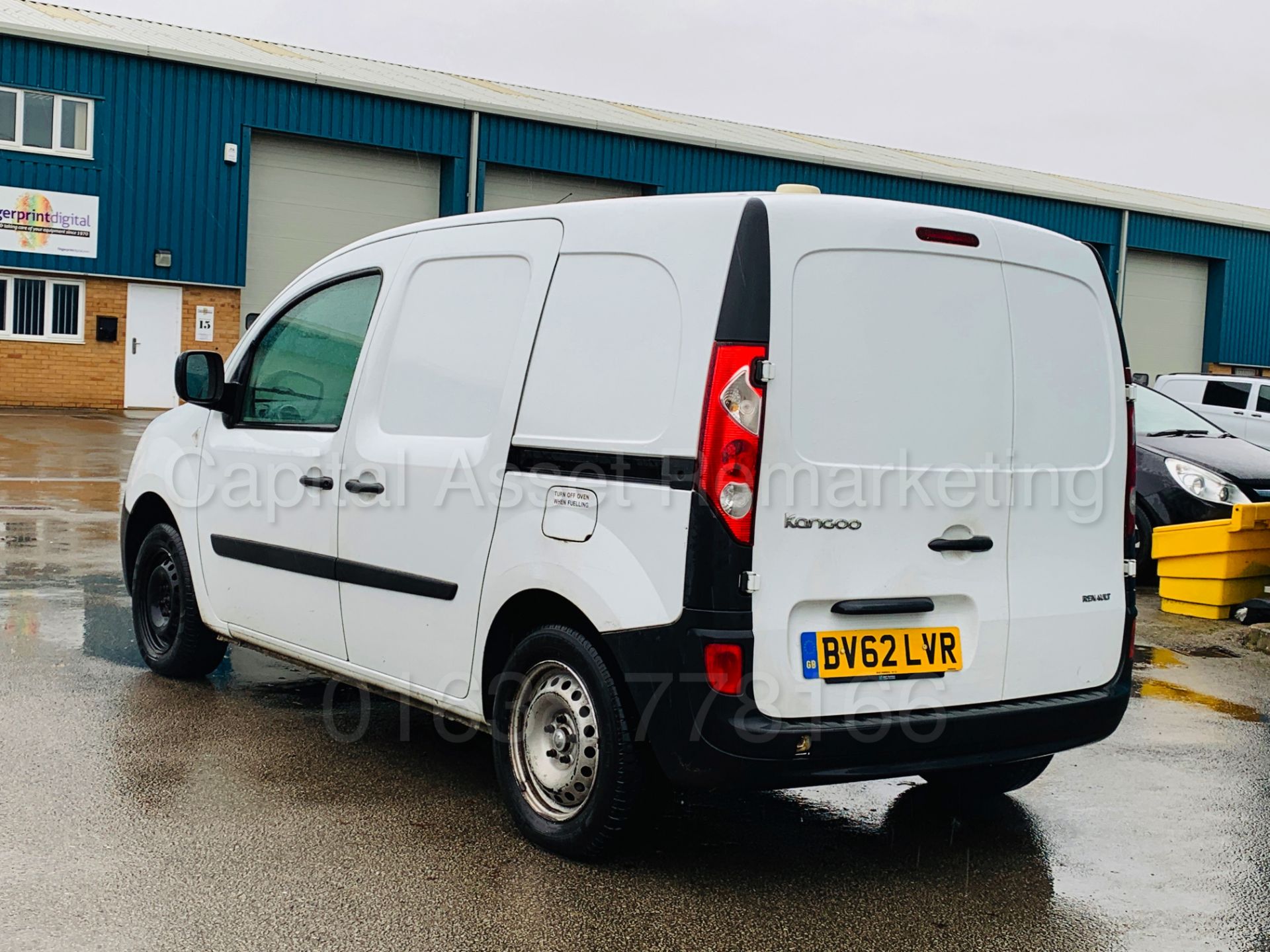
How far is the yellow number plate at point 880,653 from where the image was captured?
3.68m

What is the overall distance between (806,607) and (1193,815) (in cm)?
197

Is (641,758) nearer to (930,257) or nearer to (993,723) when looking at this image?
(993,723)

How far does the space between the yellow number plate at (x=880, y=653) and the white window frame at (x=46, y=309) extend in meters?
24.9

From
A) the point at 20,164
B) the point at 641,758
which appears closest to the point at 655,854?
the point at 641,758

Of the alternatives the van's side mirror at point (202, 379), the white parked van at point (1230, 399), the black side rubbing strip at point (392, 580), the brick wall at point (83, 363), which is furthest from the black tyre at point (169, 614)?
the brick wall at point (83, 363)

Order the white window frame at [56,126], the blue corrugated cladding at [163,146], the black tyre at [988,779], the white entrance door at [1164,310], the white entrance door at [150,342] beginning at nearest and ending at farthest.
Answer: the black tyre at [988,779] < the white window frame at [56,126] < the blue corrugated cladding at [163,146] < the white entrance door at [150,342] < the white entrance door at [1164,310]

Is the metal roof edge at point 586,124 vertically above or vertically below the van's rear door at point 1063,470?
above

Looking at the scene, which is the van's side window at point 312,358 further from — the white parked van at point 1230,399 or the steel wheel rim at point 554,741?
the white parked van at point 1230,399

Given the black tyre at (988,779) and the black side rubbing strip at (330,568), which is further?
the black tyre at (988,779)

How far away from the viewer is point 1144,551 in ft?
33.0

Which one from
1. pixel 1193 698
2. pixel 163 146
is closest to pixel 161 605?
pixel 1193 698

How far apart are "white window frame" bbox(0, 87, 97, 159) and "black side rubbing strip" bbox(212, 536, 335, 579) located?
2233 centimetres

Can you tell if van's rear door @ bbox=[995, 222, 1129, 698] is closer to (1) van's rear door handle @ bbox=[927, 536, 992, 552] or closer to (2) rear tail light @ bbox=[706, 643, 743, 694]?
(1) van's rear door handle @ bbox=[927, 536, 992, 552]

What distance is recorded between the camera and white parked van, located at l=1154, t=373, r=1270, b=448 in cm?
1680
